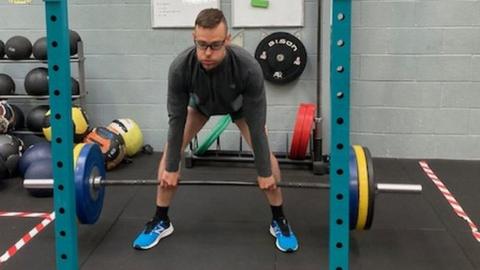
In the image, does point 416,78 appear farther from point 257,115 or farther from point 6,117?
point 6,117

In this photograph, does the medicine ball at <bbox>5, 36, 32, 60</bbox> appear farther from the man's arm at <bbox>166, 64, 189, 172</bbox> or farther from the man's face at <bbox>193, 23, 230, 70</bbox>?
the man's face at <bbox>193, 23, 230, 70</bbox>

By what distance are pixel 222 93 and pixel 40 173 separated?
1.43 meters

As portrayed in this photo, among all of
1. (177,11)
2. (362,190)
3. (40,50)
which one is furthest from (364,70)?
(40,50)

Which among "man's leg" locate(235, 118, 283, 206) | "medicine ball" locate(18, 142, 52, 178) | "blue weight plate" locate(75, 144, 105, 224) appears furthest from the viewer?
"medicine ball" locate(18, 142, 52, 178)

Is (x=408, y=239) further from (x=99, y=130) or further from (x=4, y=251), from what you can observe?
(x=99, y=130)

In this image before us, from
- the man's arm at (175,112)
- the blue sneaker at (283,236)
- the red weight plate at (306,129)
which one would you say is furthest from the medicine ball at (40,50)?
the blue sneaker at (283,236)

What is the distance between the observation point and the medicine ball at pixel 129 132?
3.84m

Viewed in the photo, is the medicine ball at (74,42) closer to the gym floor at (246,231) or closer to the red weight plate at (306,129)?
the gym floor at (246,231)

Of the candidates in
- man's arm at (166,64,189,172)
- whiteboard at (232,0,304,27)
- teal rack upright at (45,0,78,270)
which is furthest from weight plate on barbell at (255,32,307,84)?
teal rack upright at (45,0,78,270)

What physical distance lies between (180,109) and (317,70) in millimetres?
1817

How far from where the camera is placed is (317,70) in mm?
3830

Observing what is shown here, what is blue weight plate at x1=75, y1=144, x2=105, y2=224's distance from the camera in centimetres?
212

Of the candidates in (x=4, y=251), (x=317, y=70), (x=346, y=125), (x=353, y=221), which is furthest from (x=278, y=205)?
(x=317, y=70)

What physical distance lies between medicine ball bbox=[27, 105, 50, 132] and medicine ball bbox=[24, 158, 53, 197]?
1.77 feet
